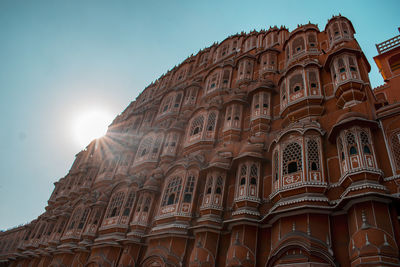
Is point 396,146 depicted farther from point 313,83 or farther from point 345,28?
point 345,28

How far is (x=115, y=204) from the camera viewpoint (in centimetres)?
2269

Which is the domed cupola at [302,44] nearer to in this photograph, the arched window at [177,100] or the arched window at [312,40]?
the arched window at [312,40]

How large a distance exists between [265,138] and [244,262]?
772 cm

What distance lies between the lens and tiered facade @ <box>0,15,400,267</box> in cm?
1169

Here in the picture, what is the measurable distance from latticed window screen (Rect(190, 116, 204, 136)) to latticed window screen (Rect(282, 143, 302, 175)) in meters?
8.88

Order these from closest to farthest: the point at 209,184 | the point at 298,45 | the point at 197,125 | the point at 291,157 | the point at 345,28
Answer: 1. the point at 291,157
2. the point at 209,184
3. the point at 345,28
4. the point at 298,45
5. the point at 197,125

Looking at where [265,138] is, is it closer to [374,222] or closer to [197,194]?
[197,194]

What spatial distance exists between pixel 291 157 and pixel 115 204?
1467 cm

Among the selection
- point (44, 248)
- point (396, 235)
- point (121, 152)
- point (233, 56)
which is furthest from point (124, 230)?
point (233, 56)

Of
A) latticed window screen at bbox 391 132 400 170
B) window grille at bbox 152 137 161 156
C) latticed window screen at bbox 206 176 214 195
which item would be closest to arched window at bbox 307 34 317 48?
latticed window screen at bbox 391 132 400 170

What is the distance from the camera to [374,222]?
1037 centimetres

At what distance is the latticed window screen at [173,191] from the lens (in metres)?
18.5

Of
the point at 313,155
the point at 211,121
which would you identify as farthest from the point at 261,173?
the point at 211,121

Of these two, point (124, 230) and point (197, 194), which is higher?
point (197, 194)
